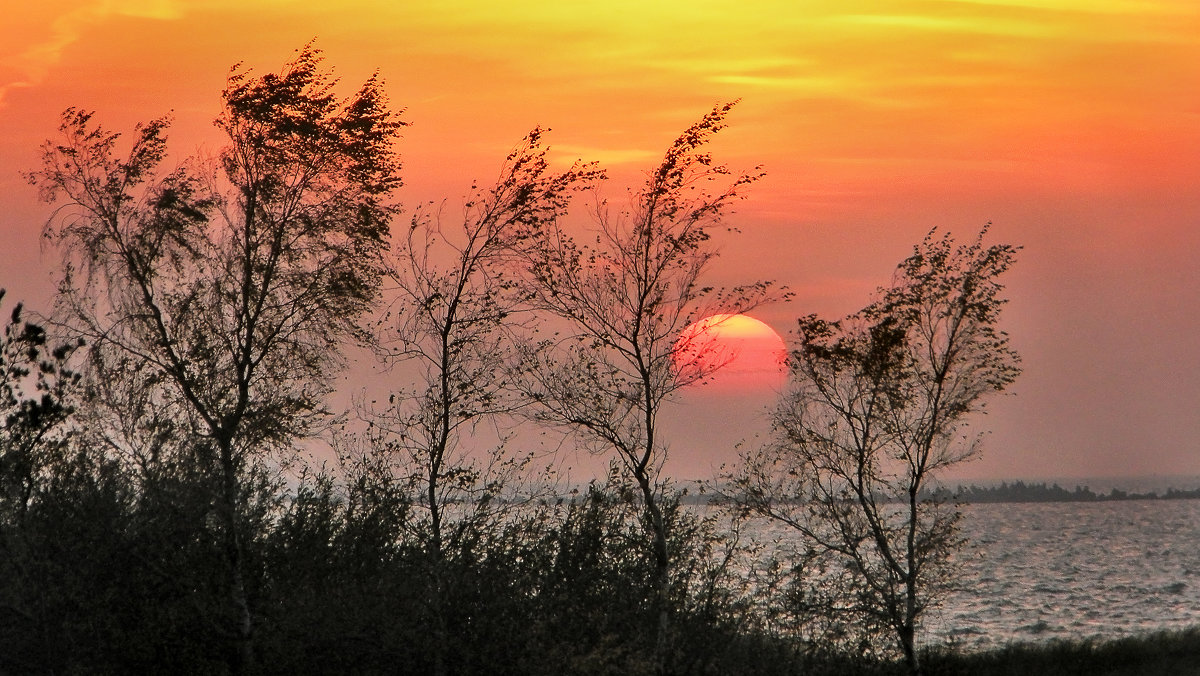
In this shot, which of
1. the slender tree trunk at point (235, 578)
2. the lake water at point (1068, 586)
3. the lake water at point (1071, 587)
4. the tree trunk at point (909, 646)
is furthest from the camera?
the lake water at point (1071, 587)

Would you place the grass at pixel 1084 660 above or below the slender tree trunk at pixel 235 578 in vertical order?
below

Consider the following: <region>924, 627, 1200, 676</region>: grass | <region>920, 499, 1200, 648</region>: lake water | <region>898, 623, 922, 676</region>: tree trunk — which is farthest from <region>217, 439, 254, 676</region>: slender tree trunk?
<region>924, 627, 1200, 676</region>: grass

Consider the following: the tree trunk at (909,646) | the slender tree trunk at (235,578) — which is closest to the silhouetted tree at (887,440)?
the tree trunk at (909,646)

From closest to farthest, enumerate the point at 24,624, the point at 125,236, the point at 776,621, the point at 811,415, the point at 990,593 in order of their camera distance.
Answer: the point at 24,624, the point at 125,236, the point at 776,621, the point at 811,415, the point at 990,593

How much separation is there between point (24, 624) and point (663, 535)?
38.2 feet

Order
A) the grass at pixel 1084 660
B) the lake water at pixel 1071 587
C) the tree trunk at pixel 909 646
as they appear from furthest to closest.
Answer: the lake water at pixel 1071 587 → the grass at pixel 1084 660 → the tree trunk at pixel 909 646

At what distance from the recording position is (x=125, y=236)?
1019 inches

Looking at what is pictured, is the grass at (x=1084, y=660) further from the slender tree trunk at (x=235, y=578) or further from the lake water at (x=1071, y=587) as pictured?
the slender tree trunk at (x=235, y=578)

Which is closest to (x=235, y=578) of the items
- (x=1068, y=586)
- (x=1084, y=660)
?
(x=1084, y=660)

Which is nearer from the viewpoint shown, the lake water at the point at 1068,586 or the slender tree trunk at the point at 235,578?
the slender tree trunk at the point at 235,578

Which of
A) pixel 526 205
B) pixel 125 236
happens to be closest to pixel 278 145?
pixel 125 236

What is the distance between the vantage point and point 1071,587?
8575 centimetres

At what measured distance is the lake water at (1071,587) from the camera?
205ft

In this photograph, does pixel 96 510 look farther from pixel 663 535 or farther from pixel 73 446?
pixel 663 535
